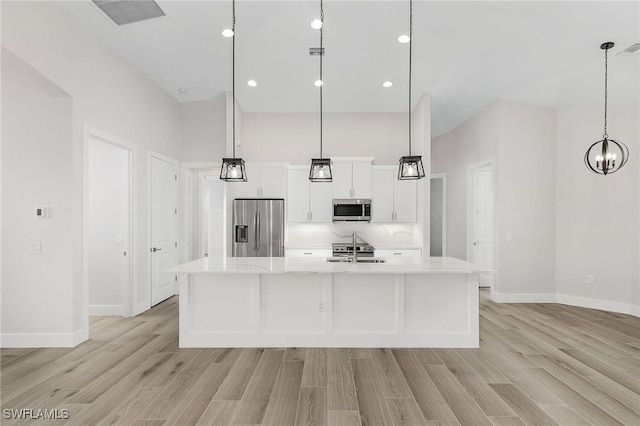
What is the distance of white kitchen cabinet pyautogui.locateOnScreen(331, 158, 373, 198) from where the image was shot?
5684 millimetres

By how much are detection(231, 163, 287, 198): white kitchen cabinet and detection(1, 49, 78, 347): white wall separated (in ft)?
8.37

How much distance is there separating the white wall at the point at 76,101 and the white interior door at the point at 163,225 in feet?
0.70

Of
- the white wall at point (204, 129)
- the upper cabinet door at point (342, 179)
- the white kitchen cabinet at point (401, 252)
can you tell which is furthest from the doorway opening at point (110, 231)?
the white kitchen cabinet at point (401, 252)

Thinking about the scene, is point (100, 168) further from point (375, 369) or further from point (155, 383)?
point (375, 369)

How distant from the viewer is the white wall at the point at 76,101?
2.93 meters

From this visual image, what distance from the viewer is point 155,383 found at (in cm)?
265

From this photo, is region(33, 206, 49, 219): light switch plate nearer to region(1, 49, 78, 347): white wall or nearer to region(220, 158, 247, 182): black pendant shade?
region(1, 49, 78, 347): white wall

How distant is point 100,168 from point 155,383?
3.13 meters

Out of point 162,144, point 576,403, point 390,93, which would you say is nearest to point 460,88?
point 390,93

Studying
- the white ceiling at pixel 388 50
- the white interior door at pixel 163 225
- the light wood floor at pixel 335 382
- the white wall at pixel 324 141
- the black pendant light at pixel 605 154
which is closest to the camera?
the light wood floor at pixel 335 382

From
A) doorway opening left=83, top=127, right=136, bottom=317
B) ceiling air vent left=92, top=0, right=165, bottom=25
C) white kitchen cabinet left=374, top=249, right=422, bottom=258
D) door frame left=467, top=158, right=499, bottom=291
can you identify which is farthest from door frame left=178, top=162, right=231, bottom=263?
door frame left=467, top=158, right=499, bottom=291

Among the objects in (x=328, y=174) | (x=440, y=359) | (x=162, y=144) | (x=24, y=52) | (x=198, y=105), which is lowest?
(x=440, y=359)

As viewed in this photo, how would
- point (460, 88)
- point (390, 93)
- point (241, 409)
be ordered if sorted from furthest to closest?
point (390, 93) < point (460, 88) < point (241, 409)

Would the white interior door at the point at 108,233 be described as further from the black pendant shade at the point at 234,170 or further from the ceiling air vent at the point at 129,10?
the black pendant shade at the point at 234,170
